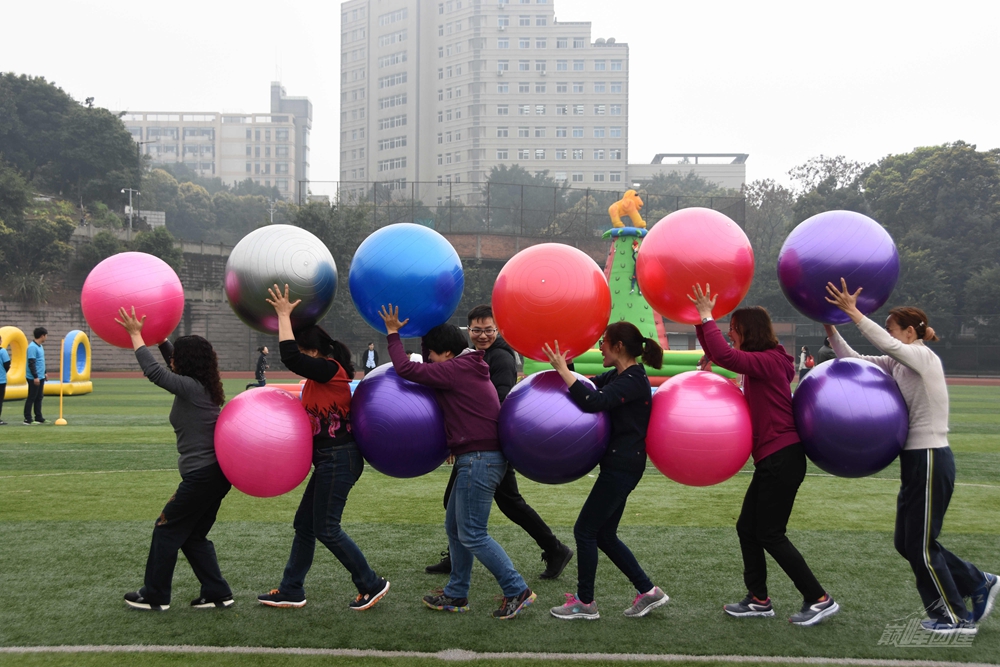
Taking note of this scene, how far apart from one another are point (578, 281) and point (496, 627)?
212cm

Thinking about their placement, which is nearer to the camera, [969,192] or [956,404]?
[956,404]

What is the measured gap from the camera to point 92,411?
18109mm

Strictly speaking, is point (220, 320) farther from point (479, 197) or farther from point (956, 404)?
point (956, 404)

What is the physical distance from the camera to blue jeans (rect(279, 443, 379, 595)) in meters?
4.89

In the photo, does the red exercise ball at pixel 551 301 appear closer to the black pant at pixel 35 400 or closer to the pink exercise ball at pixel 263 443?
the pink exercise ball at pixel 263 443

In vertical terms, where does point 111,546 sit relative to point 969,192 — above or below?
below

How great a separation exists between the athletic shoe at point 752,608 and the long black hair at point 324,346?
2.79 meters

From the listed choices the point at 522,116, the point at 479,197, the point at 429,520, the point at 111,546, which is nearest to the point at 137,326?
the point at 111,546

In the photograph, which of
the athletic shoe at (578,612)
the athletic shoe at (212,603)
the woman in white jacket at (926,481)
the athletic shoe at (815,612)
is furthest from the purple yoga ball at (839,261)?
the athletic shoe at (212,603)

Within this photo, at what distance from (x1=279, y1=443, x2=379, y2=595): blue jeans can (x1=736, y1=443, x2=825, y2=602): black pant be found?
2403 mm

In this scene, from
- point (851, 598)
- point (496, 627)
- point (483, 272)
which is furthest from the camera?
point (483, 272)

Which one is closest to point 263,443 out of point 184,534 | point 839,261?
point 184,534

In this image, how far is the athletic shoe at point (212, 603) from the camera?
16.7ft

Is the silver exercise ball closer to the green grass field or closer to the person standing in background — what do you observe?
the green grass field
